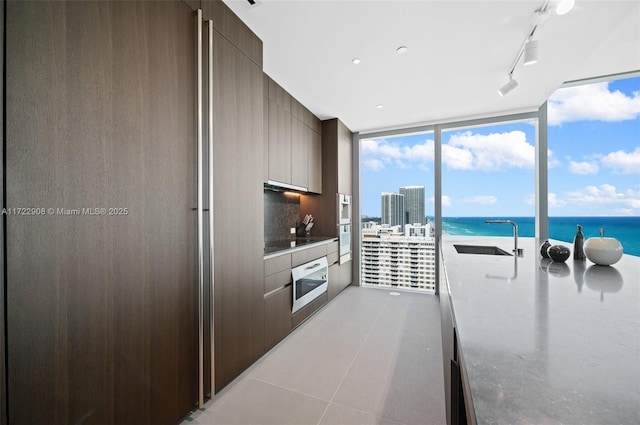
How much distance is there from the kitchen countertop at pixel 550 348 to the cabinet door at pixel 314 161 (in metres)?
2.74

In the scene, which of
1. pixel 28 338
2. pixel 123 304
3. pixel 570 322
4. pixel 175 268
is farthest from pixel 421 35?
pixel 28 338

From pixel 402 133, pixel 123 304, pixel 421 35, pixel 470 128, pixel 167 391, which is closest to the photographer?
pixel 123 304

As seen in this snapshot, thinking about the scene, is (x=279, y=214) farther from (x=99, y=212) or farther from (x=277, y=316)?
(x=99, y=212)

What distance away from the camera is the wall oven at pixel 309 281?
2645mm

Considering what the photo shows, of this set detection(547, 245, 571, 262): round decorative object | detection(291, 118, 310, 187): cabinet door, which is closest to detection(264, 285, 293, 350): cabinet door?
detection(291, 118, 310, 187): cabinet door

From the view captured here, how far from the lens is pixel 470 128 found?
12.5ft

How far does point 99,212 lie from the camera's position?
3.46 ft

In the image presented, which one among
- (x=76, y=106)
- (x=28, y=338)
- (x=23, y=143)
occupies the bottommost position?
(x=28, y=338)

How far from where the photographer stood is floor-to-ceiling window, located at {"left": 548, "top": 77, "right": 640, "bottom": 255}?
2807mm

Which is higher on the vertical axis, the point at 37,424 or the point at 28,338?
the point at 28,338

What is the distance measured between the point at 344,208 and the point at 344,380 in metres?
2.59

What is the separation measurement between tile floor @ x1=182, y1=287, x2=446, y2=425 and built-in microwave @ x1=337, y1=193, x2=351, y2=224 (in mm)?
1526

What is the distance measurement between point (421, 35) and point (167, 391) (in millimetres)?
2959

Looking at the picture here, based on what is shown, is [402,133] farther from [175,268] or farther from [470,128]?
[175,268]
